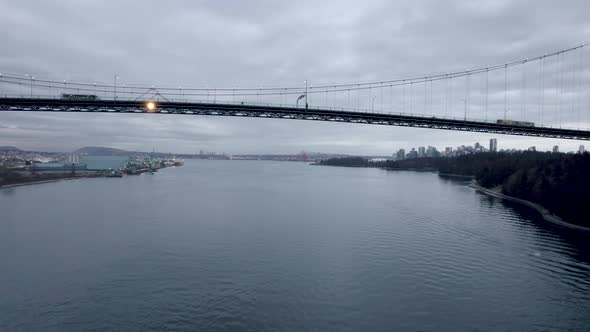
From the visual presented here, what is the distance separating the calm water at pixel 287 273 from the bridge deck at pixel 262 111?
5.60m

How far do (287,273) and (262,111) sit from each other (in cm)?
1221

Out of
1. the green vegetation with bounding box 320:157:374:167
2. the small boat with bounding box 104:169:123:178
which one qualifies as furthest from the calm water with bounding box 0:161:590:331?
the green vegetation with bounding box 320:157:374:167

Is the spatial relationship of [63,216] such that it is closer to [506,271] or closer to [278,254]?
[278,254]

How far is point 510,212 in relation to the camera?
815 inches

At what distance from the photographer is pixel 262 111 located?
20047mm

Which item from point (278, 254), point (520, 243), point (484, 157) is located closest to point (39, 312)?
point (278, 254)

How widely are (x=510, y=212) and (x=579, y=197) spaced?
14.6ft

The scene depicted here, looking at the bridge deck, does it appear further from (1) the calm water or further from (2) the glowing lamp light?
(1) the calm water

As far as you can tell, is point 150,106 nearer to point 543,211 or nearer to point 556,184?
point 556,184

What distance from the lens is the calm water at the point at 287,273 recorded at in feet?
23.0

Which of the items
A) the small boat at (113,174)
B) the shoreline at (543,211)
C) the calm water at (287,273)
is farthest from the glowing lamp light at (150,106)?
the small boat at (113,174)

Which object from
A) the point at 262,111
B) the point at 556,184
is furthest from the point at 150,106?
the point at 556,184

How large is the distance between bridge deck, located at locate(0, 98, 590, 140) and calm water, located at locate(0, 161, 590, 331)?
5.60 metres

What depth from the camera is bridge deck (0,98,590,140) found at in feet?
61.4
